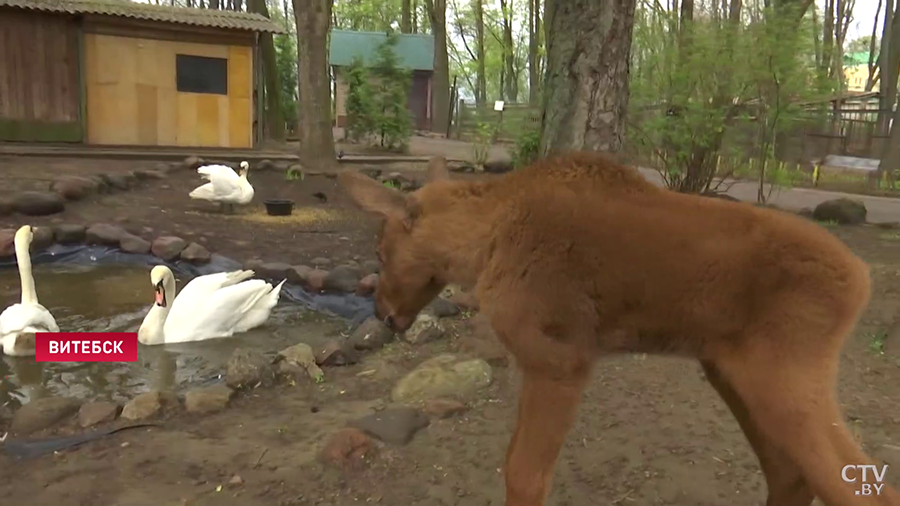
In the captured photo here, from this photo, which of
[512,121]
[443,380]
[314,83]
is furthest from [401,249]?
[512,121]

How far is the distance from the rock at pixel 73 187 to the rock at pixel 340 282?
16.6 ft

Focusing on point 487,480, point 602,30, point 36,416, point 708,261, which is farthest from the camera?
point 602,30

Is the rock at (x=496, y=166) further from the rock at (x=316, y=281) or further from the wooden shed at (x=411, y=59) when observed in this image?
the wooden shed at (x=411, y=59)

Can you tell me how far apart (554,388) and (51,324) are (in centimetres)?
484

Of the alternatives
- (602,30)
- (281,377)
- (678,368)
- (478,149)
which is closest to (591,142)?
(602,30)

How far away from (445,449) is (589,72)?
10.7 ft

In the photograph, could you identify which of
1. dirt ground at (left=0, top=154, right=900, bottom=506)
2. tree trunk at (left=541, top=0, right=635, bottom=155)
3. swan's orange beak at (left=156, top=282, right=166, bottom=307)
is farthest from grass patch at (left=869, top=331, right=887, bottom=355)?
swan's orange beak at (left=156, top=282, right=166, bottom=307)

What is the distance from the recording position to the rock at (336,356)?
544cm

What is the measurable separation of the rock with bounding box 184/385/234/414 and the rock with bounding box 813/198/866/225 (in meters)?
9.41

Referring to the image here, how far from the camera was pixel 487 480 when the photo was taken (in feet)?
12.2

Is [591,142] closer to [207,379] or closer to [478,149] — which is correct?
[207,379]

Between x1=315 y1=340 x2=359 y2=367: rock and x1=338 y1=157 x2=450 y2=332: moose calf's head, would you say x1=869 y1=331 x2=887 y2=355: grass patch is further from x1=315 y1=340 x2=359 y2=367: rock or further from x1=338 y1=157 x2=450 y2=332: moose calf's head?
x1=338 y1=157 x2=450 y2=332: moose calf's head

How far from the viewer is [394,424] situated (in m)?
4.19

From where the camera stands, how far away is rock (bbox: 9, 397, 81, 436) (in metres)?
4.28
